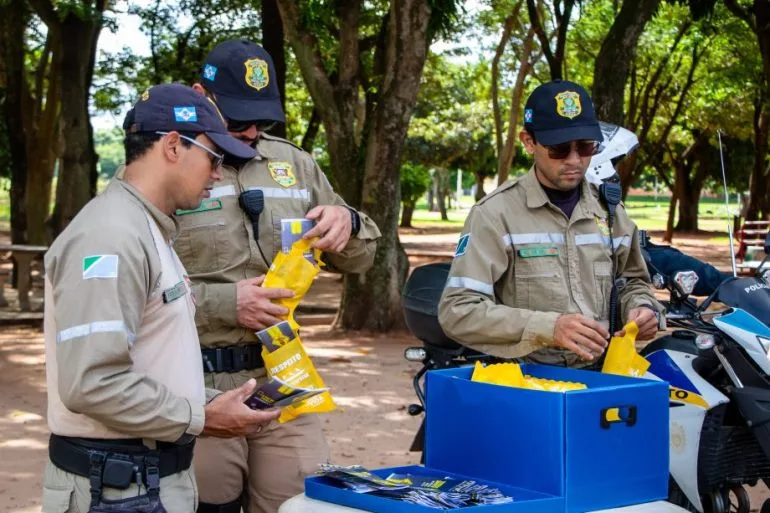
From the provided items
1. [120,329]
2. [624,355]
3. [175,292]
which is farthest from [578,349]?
[120,329]

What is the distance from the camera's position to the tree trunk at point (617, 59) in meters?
12.6

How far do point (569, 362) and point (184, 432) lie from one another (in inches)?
67.8

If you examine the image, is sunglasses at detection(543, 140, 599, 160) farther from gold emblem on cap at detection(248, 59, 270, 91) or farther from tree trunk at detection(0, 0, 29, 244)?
tree trunk at detection(0, 0, 29, 244)

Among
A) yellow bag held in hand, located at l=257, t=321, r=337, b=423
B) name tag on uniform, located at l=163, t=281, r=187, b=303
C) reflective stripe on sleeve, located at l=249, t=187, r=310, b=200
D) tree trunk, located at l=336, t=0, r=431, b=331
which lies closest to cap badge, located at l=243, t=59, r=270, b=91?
reflective stripe on sleeve, located at l=249, t=187, r=310, b=200

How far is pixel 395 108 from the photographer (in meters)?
12.1

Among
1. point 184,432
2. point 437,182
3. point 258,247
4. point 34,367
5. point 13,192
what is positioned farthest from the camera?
point 437,182

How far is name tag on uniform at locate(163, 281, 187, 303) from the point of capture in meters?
3.15

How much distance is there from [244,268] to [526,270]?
1.03 metres

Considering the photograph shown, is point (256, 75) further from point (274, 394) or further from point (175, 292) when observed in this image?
point (274, 394)

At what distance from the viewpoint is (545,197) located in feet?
14.1

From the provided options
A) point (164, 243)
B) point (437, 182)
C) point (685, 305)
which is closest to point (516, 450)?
point (164, 243)

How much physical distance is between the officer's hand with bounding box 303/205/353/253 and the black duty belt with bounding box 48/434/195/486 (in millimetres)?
1091

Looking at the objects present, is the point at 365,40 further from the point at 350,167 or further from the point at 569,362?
the point at 569,362

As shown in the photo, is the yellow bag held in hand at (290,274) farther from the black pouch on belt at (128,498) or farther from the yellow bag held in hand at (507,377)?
the black pouch on belt at (128,498)
